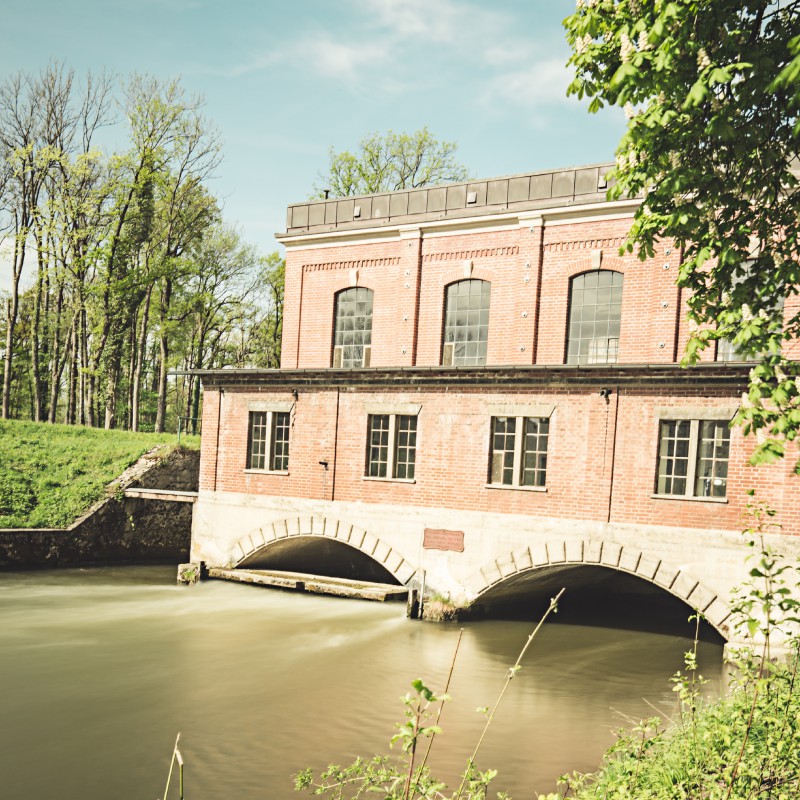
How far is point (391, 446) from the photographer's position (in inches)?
739

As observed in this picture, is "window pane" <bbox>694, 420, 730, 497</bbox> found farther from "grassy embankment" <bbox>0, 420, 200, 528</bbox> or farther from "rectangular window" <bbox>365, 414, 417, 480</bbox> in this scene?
"grassy embankment" <bbox>0, 420, 200, 528</bbox>

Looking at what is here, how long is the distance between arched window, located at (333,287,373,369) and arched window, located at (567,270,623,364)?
6.31m

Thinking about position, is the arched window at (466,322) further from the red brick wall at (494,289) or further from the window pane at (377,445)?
the window pane at (377,445)

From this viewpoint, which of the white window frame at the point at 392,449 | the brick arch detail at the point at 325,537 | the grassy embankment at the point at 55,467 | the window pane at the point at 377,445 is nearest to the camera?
the brick arch detail at the point at 325,537

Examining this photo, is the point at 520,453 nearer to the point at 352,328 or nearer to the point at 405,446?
the point at 405,446

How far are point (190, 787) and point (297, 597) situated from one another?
1044 cm

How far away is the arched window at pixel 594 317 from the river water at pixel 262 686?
6.72 metres

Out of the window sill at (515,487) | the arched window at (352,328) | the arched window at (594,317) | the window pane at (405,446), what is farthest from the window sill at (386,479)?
the arched window at (594,317)

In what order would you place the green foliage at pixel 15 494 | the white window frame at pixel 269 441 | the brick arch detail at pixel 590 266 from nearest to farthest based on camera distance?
the brick arch detail at pixel 590 266 → the white window frame at pixel 269 441 → the green foliage at pixel 15 494

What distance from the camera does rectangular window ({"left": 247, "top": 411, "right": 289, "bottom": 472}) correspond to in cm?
2067

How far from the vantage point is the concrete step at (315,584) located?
18.6 m

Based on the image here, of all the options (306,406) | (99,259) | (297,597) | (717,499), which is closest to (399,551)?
(297,597)

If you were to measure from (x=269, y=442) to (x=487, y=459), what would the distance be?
20.8 feet

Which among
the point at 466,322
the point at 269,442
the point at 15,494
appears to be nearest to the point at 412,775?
the point at 269,442
